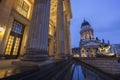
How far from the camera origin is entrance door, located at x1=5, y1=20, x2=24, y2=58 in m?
7.70

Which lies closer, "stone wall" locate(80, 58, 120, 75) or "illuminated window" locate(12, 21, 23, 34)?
"illuminated window" locate(12, 21, 23, 34)

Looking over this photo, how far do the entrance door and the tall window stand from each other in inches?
53.1

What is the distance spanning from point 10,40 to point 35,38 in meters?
5.58

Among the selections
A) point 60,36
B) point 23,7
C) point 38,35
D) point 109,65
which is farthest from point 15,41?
point 109,65

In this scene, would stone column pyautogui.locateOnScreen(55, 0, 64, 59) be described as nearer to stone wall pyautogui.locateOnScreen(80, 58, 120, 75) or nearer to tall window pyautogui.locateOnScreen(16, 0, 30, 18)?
tall window pyautogui.locateOnScreen(16, 0, 30, 18)

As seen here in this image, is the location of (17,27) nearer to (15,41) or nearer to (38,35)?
(15,41)

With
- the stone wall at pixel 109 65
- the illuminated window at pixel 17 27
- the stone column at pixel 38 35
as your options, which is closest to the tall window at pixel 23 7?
the illuminated window at pixel 17 27

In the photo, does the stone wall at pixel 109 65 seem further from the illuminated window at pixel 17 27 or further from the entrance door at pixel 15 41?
the illuminated window at pixel 17 27

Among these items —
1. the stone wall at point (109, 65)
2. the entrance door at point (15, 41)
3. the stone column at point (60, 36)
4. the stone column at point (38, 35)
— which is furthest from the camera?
the stone wall at point (109, 65)

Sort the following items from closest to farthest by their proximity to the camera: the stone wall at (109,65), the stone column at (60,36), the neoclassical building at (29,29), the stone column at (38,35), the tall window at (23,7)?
the stone column at (38,35)
the neoclassical building at (29,29)
the stone column at (60,36)
the tall window at (23,7)
the stone wall at (109,65)

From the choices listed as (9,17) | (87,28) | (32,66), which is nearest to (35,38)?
(32,66)

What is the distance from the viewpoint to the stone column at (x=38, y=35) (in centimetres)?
346

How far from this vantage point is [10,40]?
782 centimetres

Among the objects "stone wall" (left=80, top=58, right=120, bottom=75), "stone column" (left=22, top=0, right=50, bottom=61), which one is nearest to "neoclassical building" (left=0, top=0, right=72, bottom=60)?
"stone column" (left=22, top=0, right=50, bottom=61)
